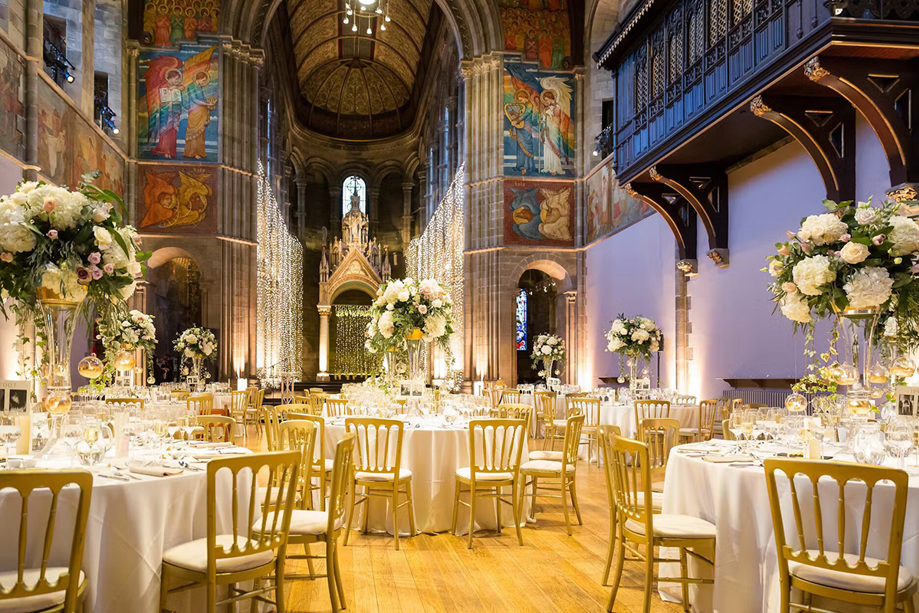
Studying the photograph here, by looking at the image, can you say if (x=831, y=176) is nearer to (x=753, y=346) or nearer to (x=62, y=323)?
(x=753, y=346)

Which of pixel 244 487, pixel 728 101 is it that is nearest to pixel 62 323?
pixel 244 487

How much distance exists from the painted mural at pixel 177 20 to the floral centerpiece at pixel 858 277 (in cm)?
1688

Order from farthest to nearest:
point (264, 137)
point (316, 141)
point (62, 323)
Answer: point (316, 141)
point (264, 137)
point (62, 323)

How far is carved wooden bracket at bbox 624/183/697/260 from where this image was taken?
11781 millimetres

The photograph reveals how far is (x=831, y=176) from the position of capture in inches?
323

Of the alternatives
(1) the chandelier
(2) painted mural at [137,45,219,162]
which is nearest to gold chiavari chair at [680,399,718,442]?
(1) the chandelier

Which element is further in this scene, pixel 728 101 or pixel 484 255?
pixel 484 255

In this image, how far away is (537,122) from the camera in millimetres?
18297

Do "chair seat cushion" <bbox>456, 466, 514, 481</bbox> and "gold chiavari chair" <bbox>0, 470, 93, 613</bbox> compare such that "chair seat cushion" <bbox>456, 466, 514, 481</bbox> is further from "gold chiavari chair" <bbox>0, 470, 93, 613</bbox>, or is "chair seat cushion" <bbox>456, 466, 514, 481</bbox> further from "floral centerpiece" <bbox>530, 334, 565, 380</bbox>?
"floral centerpiece" <bbox>530, 334, 565, 380</bbox>

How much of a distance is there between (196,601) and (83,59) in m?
13.5

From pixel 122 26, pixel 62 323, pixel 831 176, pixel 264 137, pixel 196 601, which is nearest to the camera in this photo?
pixel 196 601

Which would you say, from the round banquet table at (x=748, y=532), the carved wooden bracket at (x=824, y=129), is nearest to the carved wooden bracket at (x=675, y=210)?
the carved wooden bracket at (x=824, y=129)

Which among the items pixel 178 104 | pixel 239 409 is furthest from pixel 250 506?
pixel 178 104

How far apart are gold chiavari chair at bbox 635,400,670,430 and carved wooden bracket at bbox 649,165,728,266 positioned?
2826 millimetres
